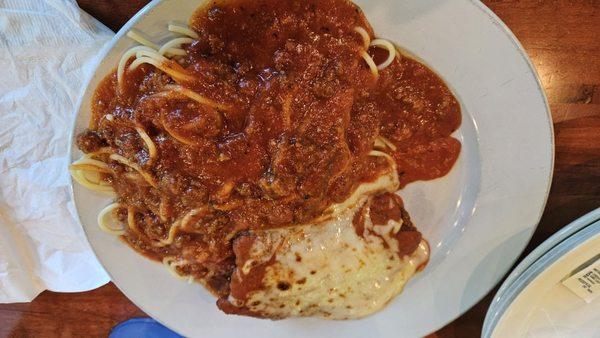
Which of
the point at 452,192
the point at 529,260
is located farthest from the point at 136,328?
the point at 529,260

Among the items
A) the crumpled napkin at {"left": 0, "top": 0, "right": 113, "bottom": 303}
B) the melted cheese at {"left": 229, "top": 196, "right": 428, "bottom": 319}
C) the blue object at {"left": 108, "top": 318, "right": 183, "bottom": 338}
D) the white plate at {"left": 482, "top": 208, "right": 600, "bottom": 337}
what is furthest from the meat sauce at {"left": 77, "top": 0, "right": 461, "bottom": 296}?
the blue object at {"left": 108, "top": 318, "right": 183, "bottom": 338}

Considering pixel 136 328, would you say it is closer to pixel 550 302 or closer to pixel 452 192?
pixel 452 192

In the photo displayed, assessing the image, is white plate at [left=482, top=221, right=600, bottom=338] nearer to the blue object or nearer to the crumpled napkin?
the blue object

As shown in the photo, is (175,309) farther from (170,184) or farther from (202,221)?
(170,184)

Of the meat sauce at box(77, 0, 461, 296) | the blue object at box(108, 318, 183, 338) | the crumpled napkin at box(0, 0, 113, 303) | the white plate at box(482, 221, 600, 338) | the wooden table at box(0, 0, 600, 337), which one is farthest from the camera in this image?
the blue object at box(108, 318, 183, 338)

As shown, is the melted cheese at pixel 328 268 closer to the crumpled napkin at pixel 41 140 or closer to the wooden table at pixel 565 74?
the wooden table at pixel 565 74

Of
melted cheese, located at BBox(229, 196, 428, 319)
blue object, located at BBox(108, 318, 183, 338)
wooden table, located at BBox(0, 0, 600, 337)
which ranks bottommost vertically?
blue object, located at BBox(108, 318, 183, 338)

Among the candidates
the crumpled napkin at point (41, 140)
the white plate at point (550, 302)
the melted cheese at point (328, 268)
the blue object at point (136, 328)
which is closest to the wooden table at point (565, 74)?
the crumpled napkin at point (41, 140)

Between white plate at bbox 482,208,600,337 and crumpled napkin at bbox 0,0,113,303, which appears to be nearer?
white plate at bbox 482,208,600,337
